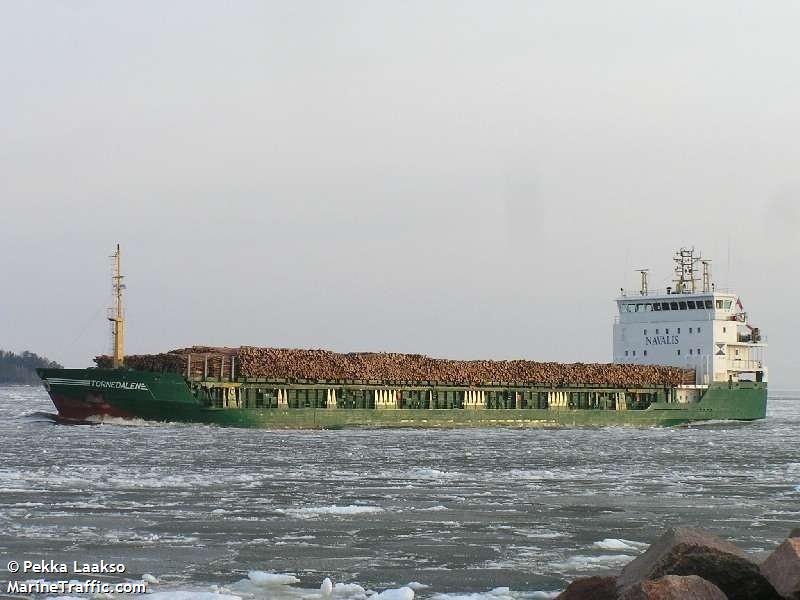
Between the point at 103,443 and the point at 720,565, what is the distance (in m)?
24.0

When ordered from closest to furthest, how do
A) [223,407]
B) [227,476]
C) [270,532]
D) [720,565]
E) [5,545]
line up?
[720,565] → [5,545] → [270,532] → [227,476] → [223,407]

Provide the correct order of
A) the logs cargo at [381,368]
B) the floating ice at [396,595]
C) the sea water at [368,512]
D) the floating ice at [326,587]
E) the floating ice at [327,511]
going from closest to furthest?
1. the floating ice at [396,595]
2. the floating ice at [326,587]
3. the sea water at [368,512]
4. the floating ice at [327,511]
5. the logs cargo at [381,368]

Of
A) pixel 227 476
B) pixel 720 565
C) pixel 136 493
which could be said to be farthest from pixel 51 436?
pixel 720 565

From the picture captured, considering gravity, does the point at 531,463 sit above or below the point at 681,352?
below

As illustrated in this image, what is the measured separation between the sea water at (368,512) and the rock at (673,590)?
2280 millimetres

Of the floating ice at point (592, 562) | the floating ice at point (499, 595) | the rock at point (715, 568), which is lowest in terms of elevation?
the floating ice at point (499, 595)

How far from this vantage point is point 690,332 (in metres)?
57.0

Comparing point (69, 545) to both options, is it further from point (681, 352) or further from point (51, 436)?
point (681, 352)

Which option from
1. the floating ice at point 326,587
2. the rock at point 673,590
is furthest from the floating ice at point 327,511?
the rock at point 673,590

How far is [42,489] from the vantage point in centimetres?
1848

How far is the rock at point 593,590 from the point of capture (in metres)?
9.34

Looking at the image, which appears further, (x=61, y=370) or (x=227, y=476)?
(x=61, y=370)

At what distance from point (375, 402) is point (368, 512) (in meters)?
30.5

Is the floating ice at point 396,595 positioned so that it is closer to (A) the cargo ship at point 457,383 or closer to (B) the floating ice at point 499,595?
(B) the floating ice at point 499,595
